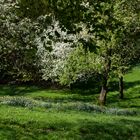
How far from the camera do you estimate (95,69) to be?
50.6m

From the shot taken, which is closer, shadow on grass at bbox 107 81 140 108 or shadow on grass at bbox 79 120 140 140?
shadow on grass at bbox 79 120 140 140

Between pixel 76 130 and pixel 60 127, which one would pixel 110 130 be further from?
pixel 60 127

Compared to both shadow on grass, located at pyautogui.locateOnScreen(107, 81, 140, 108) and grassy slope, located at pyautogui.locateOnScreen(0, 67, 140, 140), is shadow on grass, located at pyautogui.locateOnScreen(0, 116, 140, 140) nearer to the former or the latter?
grassy slope, located at pyautogui.locateOnScreen(0, 67, 140, 140)

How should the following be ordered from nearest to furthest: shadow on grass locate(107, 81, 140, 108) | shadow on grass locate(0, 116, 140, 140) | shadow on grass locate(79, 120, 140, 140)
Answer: shadow on grass locate(0, 116, 140, 140), shadow on grass locate(79, 120, 140, 140), shadow on grass locate(107, 81, 140, 108)

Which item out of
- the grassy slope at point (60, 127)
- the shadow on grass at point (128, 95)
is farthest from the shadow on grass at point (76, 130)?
the shadow on grass at point (128, 95)

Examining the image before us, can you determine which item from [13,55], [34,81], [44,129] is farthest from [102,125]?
[34,81]

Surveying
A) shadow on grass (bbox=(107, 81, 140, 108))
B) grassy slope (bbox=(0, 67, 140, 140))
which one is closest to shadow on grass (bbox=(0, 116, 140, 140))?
grassy slope (bbox=(0, 67, 140, 140))

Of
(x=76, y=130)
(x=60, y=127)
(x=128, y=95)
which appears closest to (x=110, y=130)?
(x=76, y=130)

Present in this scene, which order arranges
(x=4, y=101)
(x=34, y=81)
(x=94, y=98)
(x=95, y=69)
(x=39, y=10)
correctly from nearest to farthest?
(x=39, y=10), (x=4, y=101), (x=95, y=69), (x=94, y=98), (x=34, y=81)

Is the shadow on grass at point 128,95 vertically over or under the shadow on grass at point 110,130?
over

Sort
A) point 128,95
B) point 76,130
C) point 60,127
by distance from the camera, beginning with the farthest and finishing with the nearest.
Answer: point 128,95 < point 60,127 < point 76,130

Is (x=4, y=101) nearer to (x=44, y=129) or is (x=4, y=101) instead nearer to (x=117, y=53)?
(x=44, y=129)

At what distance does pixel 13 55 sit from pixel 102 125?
125ft

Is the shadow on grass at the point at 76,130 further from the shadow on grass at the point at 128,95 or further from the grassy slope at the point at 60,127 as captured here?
the shadow on grass at the point at 128,95
